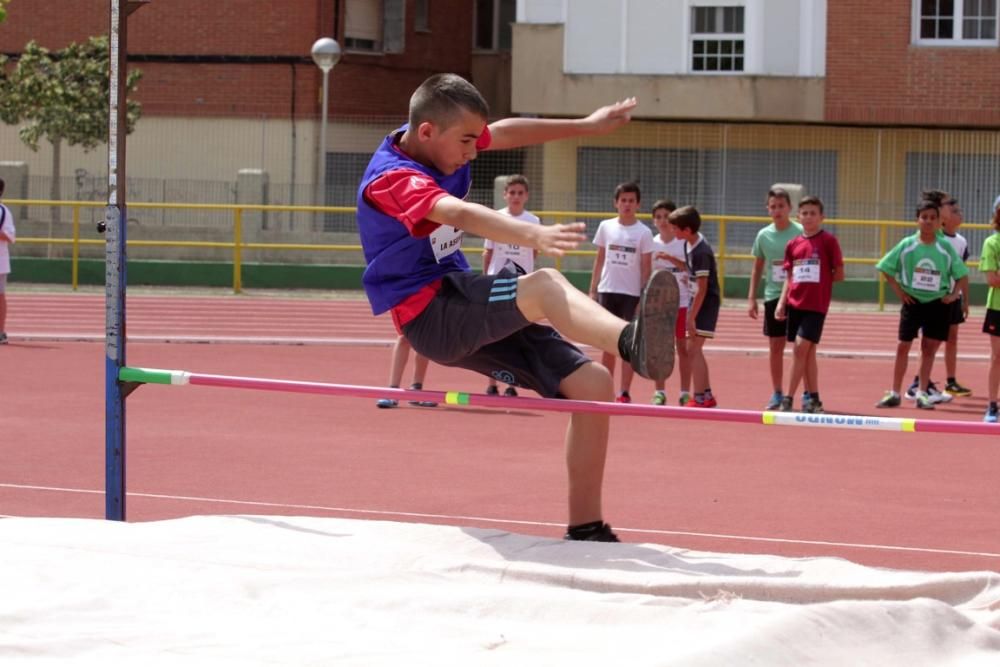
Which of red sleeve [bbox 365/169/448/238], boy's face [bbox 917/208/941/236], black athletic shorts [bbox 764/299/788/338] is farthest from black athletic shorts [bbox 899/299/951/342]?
red sleeve [bbox 365/169/448/238]

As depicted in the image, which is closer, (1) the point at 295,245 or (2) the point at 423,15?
(1) the point at 295,245

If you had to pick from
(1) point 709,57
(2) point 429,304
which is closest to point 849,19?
(1) point 709,57

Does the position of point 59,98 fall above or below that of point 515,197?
above

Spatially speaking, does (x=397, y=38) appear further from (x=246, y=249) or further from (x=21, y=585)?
(x=21, y=585)

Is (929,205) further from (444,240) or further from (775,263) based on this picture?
(444,240)

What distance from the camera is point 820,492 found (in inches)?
324

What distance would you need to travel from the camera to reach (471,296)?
5445mm

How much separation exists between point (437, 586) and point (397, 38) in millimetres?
29834

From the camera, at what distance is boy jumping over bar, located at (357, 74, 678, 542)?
5117mm

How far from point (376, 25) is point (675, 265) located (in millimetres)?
22414

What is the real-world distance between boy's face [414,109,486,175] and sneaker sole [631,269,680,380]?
3.02 feet

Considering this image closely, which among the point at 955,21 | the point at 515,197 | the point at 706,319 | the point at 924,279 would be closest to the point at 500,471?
the point at 515,197

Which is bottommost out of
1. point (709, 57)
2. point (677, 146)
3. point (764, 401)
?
point (764, 401)

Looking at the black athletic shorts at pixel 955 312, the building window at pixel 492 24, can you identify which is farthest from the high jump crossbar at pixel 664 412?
the building window at pixel 492 24
